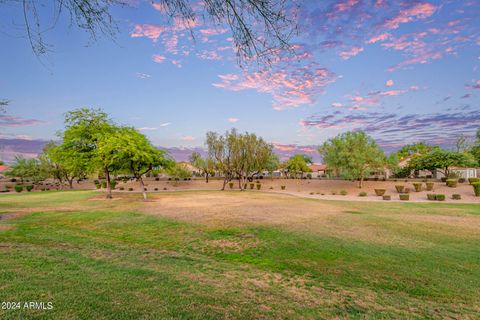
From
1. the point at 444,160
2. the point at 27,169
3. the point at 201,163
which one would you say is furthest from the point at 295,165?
the point at 27,169

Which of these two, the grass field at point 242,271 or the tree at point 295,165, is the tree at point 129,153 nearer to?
the grass field at point 242,271

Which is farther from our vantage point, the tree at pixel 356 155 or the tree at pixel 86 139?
the tree at pixel 356 155

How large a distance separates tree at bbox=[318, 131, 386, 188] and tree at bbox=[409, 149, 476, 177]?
7.55 m

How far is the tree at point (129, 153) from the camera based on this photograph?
23.9m

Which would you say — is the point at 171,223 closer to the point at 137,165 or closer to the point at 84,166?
the point at 137,165

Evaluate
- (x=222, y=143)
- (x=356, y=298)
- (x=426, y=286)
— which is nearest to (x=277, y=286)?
(x=356, y=298)

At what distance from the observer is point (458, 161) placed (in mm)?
40156

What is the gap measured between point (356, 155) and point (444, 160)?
14671 millimetres

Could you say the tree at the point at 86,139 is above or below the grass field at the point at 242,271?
above

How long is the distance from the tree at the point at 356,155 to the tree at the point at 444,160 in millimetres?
7550

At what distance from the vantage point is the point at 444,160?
4203cm

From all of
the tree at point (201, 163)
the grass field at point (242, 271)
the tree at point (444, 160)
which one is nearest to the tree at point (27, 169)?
the tree at point (201, 163)

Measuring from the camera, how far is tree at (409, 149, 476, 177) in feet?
132

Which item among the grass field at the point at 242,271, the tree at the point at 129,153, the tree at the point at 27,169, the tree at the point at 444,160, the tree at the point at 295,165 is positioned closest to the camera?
the grass field at the point at 242,271
